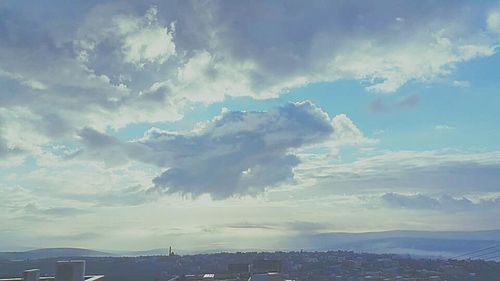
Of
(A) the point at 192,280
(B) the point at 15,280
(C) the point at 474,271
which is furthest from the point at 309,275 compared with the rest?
(B) the point at 15,280

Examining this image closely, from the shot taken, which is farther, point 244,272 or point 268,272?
point 244,272

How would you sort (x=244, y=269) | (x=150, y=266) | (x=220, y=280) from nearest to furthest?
(x=220, y=280) < (x=244, y=269) < (x=150, y=266)

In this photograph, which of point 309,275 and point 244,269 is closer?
point 244,269

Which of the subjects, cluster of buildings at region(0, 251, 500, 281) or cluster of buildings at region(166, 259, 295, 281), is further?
cluster of buildings at region(166, 259, 295, 281)


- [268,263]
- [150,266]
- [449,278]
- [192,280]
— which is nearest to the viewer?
[192,280]

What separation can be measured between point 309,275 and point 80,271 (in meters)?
104

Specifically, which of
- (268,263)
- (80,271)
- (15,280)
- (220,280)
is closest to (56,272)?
(80,271)

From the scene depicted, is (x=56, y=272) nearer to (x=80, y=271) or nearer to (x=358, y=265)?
(x=80, y=271)

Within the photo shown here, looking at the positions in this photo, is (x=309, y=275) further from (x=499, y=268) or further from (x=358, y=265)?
(x=499, y=268)

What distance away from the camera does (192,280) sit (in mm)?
65625

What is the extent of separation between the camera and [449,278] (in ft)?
427

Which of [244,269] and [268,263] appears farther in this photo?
[244,269]

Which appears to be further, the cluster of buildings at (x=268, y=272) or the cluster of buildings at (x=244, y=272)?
the cluster of buildings at (x=244, y=272)

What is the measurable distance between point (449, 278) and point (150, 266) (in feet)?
308
